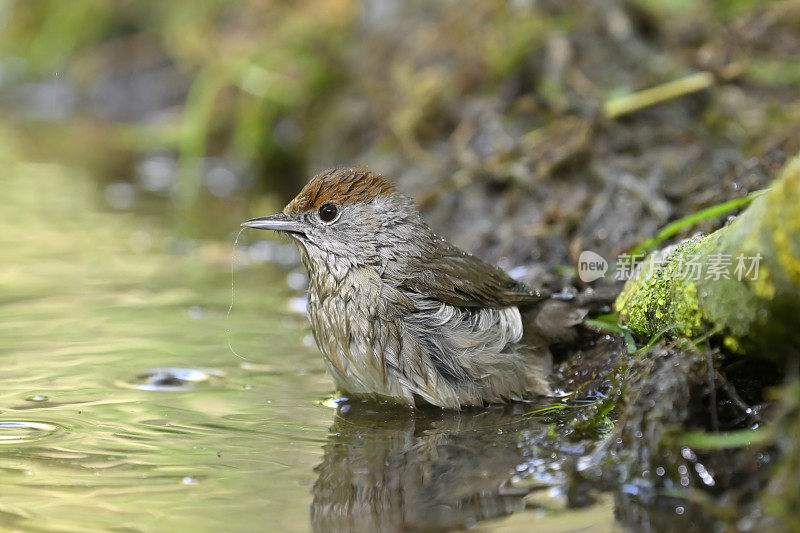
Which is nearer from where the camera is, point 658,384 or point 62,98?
point 658,384

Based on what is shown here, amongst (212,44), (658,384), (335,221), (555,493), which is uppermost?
(212,44)

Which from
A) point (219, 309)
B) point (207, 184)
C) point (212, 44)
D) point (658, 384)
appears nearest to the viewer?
point (658, 384)

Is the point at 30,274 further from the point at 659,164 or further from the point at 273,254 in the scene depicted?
the point at 659,164

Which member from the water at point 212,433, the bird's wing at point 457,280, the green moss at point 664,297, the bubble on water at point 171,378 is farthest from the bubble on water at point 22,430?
the green moss at point 664,297

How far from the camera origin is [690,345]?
3.61 meters

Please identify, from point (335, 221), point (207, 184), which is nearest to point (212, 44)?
point (207, 184)

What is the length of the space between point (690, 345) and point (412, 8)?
815 cm

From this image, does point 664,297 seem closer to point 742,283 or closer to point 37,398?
point 742,283

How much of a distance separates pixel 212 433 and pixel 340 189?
4.93 feet

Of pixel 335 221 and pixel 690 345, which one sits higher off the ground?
pixel 335 221

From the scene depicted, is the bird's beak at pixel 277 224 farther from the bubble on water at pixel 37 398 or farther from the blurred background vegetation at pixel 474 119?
the blurred background vegetation at pixel 474 119

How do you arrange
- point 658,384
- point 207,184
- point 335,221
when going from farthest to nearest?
1. point 207,184
2. point 335,221
3. point 658,384

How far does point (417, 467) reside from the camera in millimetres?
3615

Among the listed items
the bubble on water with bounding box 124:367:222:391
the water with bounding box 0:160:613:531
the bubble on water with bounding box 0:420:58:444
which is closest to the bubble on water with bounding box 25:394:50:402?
the water with bounding box 0:160:613:531
